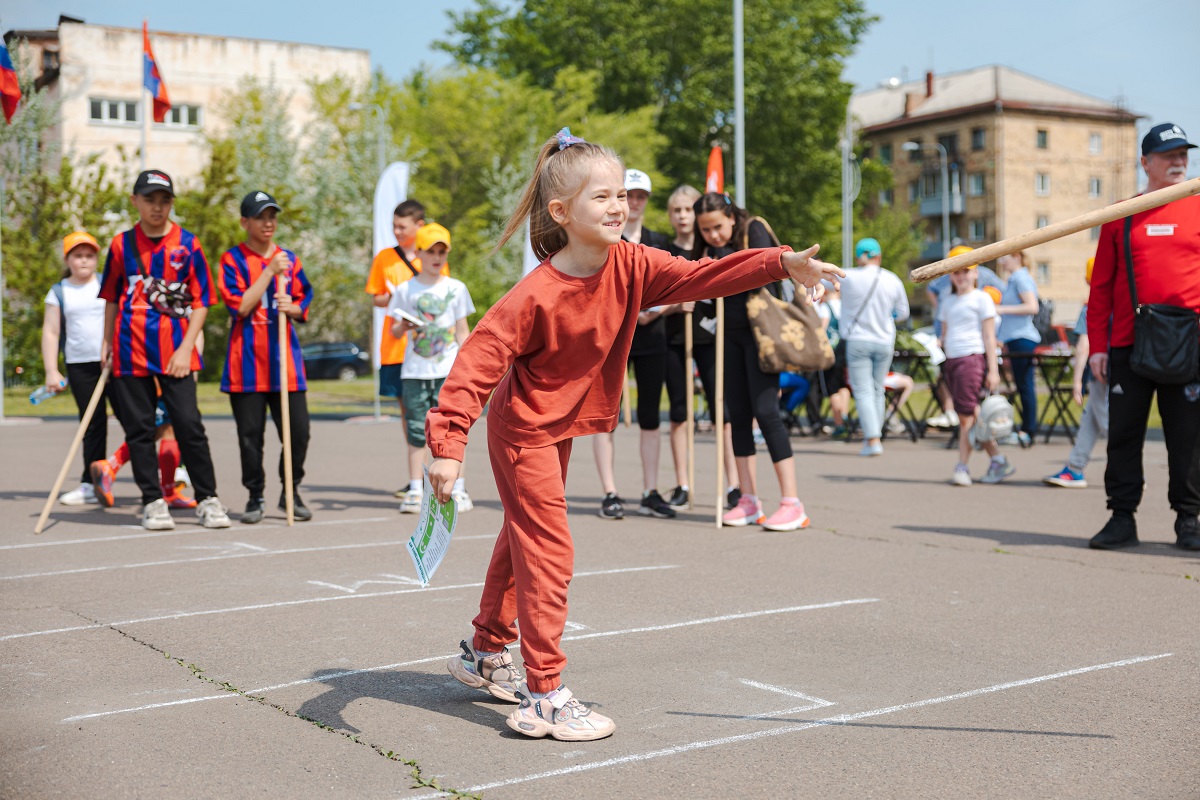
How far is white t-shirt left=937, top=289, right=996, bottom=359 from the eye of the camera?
11039 millimetres

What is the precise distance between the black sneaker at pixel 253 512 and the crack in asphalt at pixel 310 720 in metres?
3.10

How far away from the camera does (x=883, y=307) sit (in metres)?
13.4

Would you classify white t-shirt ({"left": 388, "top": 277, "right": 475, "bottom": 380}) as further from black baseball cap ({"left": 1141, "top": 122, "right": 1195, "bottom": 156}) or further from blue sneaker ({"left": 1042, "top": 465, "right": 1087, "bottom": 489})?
blue sneaker ({"left": 1042, "top": 465, "right": 1087, "bottom": 489})

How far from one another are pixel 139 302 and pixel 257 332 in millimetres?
781

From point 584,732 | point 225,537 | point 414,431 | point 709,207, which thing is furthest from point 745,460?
point 584,732

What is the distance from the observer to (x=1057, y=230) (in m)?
4.12

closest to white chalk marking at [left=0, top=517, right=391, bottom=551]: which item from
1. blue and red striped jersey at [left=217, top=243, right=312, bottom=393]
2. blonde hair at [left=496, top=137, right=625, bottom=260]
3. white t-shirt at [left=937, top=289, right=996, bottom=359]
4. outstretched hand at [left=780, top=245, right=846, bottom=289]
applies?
blue and red striped jersey at [left=217, top=243, right=312, bottom=393]

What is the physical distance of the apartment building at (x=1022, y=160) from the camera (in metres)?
77.8

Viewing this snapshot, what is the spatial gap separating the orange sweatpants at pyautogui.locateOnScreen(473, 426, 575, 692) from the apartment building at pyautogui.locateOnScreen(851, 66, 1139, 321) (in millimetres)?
75645

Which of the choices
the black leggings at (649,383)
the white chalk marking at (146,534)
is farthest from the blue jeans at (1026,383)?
the white chalk marking at (146,534)

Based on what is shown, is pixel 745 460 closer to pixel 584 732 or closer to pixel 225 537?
pixel 225 537

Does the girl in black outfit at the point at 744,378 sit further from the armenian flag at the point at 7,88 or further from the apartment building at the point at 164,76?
the apartment building at the point at 164,76

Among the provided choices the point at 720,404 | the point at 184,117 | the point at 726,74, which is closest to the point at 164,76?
the point at 184,117

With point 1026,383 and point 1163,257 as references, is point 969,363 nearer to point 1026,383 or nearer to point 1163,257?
point 1026,383
